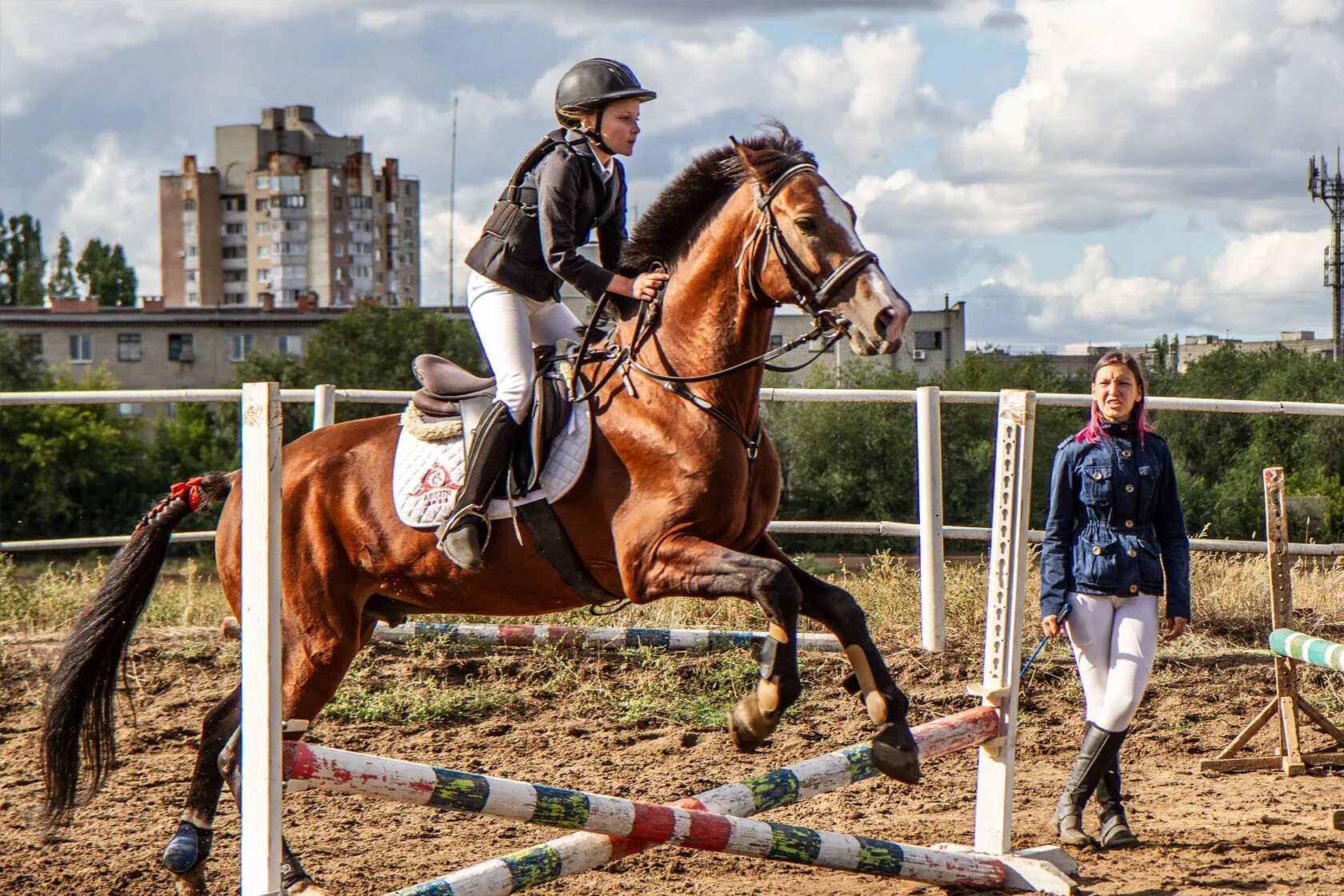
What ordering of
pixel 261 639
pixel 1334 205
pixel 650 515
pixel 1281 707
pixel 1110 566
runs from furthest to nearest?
1. pixel 1334 205
2. pixel 1281 707
3. pixel 1110 566
4. pixel 650 515
5. pixel 261 639

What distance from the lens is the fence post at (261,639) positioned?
3.27 meters

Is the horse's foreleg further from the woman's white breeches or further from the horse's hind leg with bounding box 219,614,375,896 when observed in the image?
the woman's white breeches

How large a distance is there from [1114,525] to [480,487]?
8.13ft

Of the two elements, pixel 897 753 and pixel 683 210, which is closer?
pixel 897 753

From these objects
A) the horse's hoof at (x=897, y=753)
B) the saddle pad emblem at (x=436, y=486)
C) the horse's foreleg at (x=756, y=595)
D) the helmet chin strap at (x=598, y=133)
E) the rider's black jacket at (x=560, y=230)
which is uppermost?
the helmet chin strap at (x=598, y=133)

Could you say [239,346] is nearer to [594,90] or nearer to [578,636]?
[578,636]

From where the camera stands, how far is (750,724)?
13.8 feet

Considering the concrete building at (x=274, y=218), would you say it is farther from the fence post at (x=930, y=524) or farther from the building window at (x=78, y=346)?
the fence post at (x=930, y=524)

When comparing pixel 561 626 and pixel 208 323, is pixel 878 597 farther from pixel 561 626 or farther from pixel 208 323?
pixel 208 323

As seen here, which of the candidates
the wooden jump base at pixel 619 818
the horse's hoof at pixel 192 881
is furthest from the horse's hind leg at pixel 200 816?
the wooden jump base at pixel 619 818

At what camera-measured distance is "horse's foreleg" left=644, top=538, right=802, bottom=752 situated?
4102 millimetres

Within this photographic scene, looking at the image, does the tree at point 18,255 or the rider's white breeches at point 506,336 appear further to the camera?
the tree at point 18,255

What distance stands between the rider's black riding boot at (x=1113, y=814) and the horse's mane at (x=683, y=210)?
256 cm

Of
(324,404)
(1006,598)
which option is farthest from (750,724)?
(324,404)
